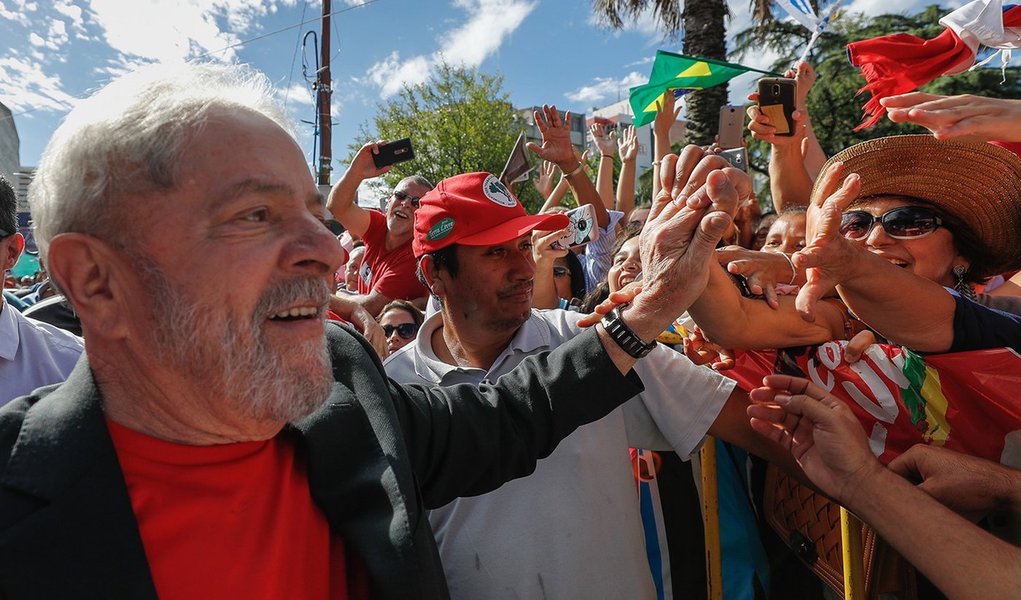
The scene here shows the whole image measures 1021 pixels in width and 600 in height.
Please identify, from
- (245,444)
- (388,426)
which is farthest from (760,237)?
(245,444)

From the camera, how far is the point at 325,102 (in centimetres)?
1469

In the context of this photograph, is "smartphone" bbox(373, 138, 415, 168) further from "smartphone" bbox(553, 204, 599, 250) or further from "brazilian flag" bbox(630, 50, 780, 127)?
"brazilian flag" bbox(630, 50, 780, 127)

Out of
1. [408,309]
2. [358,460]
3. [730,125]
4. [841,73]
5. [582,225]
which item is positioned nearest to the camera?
[358,460]

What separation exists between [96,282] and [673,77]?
4864 mm

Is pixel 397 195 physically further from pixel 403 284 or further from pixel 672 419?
pixel 672 419

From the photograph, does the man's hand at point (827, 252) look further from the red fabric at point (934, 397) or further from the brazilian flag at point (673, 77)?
the brazilian flag at point (673, 77)

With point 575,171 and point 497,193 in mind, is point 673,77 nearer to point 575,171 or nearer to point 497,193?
point 575,171

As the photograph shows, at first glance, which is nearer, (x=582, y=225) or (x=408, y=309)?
(x=408, y=309)

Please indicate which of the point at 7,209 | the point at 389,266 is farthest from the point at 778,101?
the point at 7,209

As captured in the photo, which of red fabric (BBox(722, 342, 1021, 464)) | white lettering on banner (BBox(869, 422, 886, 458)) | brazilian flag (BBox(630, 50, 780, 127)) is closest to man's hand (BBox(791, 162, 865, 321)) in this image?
red fabric (BBox(722, 342, 1021, 464))

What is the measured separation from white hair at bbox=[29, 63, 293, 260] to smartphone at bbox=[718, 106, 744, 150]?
11.7 feet

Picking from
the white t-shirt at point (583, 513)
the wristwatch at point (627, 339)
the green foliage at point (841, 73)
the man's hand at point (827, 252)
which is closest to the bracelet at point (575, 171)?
the white t-shirt at point (583, 513)

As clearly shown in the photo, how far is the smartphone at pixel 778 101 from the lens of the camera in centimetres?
324

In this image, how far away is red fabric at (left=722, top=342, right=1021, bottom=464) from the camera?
1.52 meters
